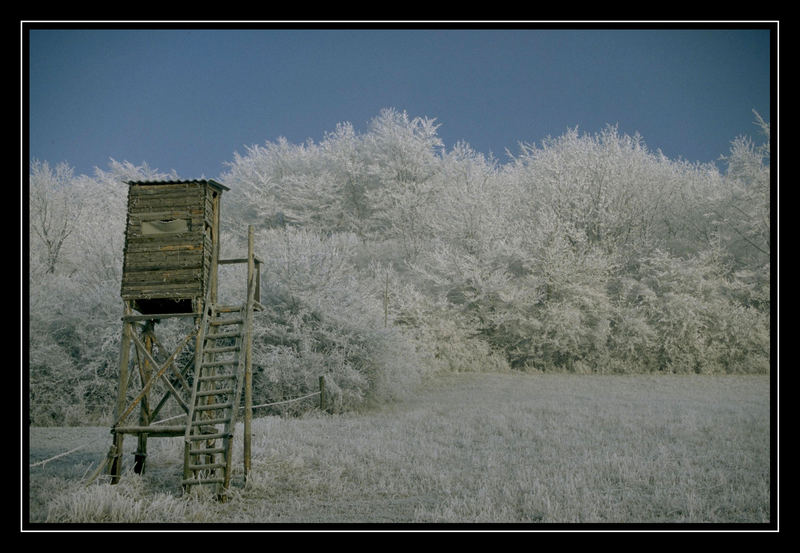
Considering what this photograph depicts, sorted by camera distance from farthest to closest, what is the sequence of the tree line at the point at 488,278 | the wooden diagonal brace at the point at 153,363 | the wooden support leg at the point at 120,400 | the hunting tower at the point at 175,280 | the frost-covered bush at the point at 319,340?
the tree line at the point at 488,278 < the frost-covered bush at the point at 319,340 < the hunting tower at the point at 175,280 < the wooden diagonal brace at the point at 153,363 < the wooden support leg at the point at 120,400

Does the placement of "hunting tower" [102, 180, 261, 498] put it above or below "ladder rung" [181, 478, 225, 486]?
above

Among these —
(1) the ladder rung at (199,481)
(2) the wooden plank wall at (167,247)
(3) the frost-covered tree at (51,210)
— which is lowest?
(1) the ladder rung at (199,481)

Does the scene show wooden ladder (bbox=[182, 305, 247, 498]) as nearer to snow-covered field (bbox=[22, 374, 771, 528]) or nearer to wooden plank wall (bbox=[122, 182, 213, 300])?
snow-covered field (bbox=[22, 374, 771, 528])

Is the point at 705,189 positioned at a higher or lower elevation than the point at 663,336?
higher

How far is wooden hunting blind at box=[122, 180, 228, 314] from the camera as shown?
812cm

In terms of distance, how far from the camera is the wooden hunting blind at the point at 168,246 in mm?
8117

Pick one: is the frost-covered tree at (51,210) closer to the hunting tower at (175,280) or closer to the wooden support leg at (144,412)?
the wooden support leg at (144,412)

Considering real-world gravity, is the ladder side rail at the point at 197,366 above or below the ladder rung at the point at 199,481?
above

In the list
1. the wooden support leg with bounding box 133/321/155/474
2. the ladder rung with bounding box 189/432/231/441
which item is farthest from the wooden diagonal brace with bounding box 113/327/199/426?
the ladder rung with bounding box 189/432/231/441

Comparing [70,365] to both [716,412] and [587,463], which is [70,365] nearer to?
[587,463]

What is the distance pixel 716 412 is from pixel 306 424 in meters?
9.63

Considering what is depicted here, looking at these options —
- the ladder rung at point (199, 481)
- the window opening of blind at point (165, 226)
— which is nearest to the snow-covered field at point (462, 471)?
the ladder rung at point (199, 481)
